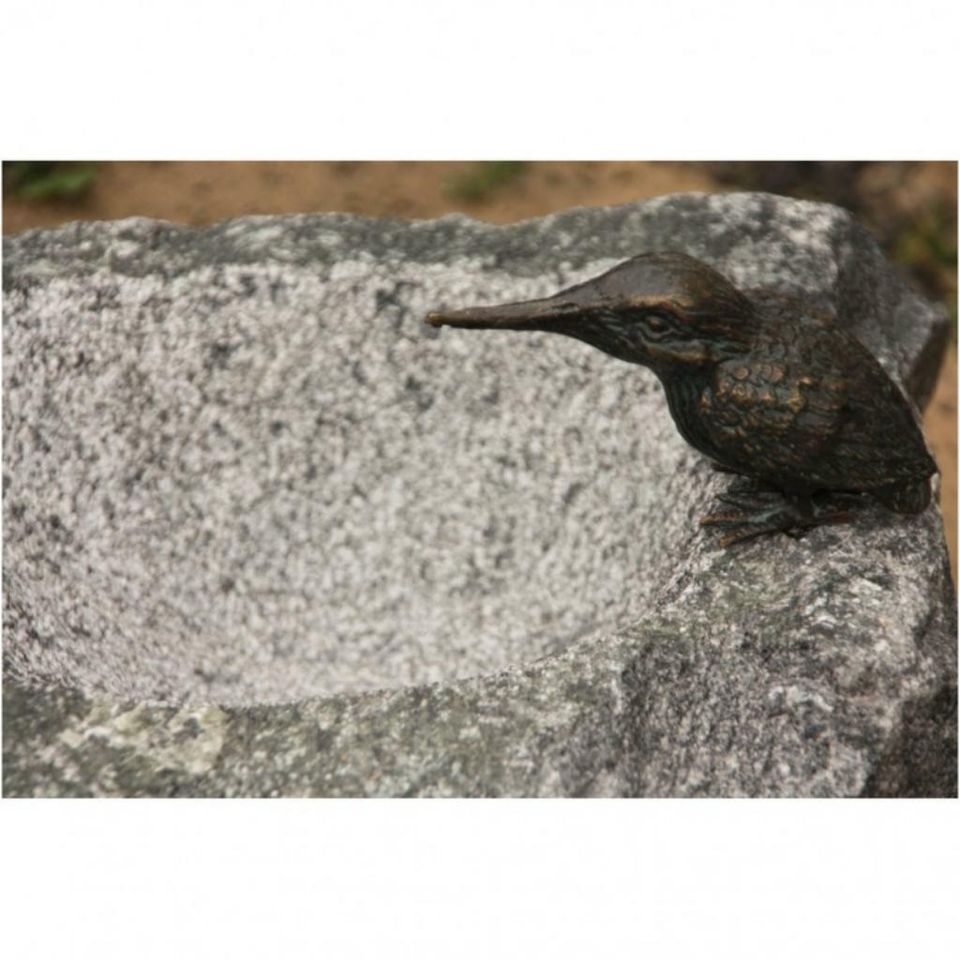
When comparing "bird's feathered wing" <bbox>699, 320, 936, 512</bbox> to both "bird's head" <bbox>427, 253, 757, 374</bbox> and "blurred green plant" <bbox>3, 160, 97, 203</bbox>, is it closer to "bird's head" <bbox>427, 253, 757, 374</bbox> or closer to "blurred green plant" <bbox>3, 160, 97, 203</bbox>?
"bird's head" <bbox>427, 253, 757, 374</bbox>

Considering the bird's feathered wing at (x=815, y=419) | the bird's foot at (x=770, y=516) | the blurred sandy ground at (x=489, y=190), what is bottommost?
the bird's foot at (x=770, y=516)

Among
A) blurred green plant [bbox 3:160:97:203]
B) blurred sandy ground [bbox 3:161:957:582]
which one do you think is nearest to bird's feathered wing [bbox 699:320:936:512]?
blurred sandy ground [bbox 3:161:957:582]

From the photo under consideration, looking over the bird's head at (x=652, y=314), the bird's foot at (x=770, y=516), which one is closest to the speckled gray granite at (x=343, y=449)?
the bird's foot at (x=770, y=516)

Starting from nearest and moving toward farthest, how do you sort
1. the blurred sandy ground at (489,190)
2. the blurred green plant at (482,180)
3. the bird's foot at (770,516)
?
1. the bird's foot at (770,516)
2. the blurred sandy ground at (489,190)
3. the blurred green plant at (482,180)

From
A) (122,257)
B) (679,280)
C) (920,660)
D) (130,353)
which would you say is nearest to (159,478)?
(130,353)

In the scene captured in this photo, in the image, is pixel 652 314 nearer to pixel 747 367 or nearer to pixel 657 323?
pixel 657 323

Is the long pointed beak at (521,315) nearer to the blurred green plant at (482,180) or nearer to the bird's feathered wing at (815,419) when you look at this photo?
the bird's feathered wing at (815,419)

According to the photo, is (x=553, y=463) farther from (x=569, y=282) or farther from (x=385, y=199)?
(x=385, y=199)

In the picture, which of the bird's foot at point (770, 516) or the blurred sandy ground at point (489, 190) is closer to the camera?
the bird's foot at point (770, 516)
